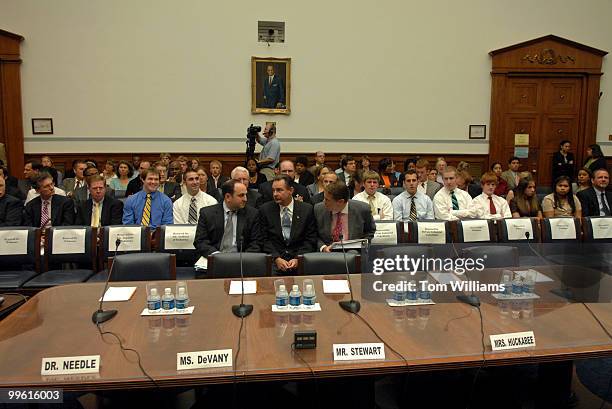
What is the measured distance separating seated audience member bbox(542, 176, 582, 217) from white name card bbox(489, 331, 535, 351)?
4.28 m

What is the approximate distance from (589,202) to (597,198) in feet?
0.48

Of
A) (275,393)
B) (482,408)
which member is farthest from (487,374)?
(275,393)

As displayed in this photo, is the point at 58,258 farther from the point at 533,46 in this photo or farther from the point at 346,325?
the point at 533,46

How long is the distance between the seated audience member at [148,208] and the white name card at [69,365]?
335 cm

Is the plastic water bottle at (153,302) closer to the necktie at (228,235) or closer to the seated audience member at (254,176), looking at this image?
the necktie at (228,235)

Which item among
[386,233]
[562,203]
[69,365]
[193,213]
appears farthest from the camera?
[562,203]

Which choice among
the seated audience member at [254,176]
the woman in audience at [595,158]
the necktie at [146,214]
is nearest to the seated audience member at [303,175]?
the seated audience member at [254,176]

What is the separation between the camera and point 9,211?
5.24 meters

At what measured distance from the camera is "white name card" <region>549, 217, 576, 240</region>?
5266 mm

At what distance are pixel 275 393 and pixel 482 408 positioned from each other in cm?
112

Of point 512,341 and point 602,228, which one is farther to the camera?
point 602,228

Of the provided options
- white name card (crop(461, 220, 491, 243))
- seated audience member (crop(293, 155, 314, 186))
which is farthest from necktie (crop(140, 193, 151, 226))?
white name card (crop(461, 220, 491, 243))

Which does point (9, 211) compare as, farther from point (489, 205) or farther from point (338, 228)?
point (489, 205)

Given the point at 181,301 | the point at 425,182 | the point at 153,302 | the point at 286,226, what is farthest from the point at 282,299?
the point at 425,182
